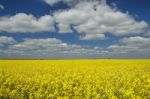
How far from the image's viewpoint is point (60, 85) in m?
12.8

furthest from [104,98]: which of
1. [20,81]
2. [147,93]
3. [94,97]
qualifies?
[20,81]

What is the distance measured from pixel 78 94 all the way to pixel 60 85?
106 inches

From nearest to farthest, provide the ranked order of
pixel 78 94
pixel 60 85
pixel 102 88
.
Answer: pixel 78 94 < pixel 102 88 < pixel 60 85

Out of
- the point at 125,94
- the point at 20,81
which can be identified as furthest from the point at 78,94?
the point at 20,81

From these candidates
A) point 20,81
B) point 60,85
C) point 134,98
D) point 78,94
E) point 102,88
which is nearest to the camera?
point 134,98

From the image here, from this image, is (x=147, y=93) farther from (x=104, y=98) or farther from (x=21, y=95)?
(x=21, y=95)

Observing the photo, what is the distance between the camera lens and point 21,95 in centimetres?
1035

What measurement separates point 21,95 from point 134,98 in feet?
15.5

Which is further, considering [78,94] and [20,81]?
[20,81]

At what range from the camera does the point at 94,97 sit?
9.62 m

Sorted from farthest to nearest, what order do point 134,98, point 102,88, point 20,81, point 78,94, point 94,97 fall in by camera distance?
1. point 20,81
2. point 102,88
3. point 78,94
4. point 94,97
5. point 134,98

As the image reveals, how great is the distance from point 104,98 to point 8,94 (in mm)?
4063

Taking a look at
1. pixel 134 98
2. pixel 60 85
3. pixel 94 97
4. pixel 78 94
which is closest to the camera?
pixel 134 98

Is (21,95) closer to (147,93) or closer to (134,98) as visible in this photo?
(134,98)
